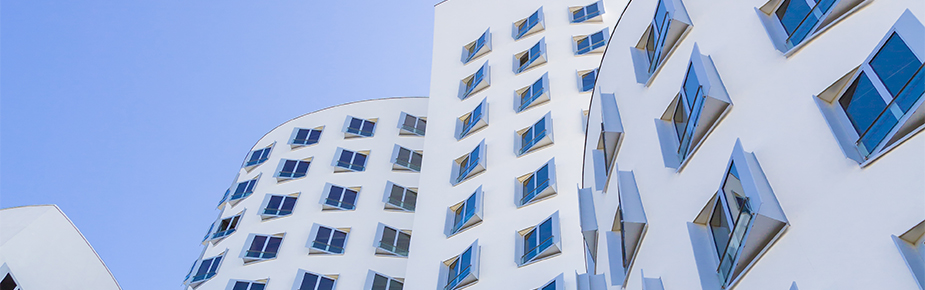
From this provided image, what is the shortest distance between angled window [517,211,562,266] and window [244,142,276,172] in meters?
15.1

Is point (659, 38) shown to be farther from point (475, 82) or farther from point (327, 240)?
point (327, 240)

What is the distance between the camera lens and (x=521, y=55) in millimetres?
24312

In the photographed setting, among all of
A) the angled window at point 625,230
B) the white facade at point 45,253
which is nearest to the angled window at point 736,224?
the angled window at point 625,230

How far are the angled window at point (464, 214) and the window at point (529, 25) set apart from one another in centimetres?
783

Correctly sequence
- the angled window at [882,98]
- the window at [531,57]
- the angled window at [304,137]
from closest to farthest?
the angled window at [882,98], the window at [531,57], the angled window at [304,137]

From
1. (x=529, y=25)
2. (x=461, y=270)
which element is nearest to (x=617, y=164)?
(x=461, y=270)

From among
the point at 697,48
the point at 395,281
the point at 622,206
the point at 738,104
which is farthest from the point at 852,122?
the point at 395,281

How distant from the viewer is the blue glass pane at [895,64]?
645 centimetres

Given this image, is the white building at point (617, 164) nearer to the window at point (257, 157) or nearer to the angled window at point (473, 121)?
the angled window at point (473, 121)

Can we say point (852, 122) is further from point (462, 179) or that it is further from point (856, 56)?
point (462, 179)

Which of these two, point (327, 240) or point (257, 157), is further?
point (257, 157)

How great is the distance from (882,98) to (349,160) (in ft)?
70.3

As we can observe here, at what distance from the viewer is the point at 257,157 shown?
97.2 ft

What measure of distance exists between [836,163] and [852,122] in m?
0.56
